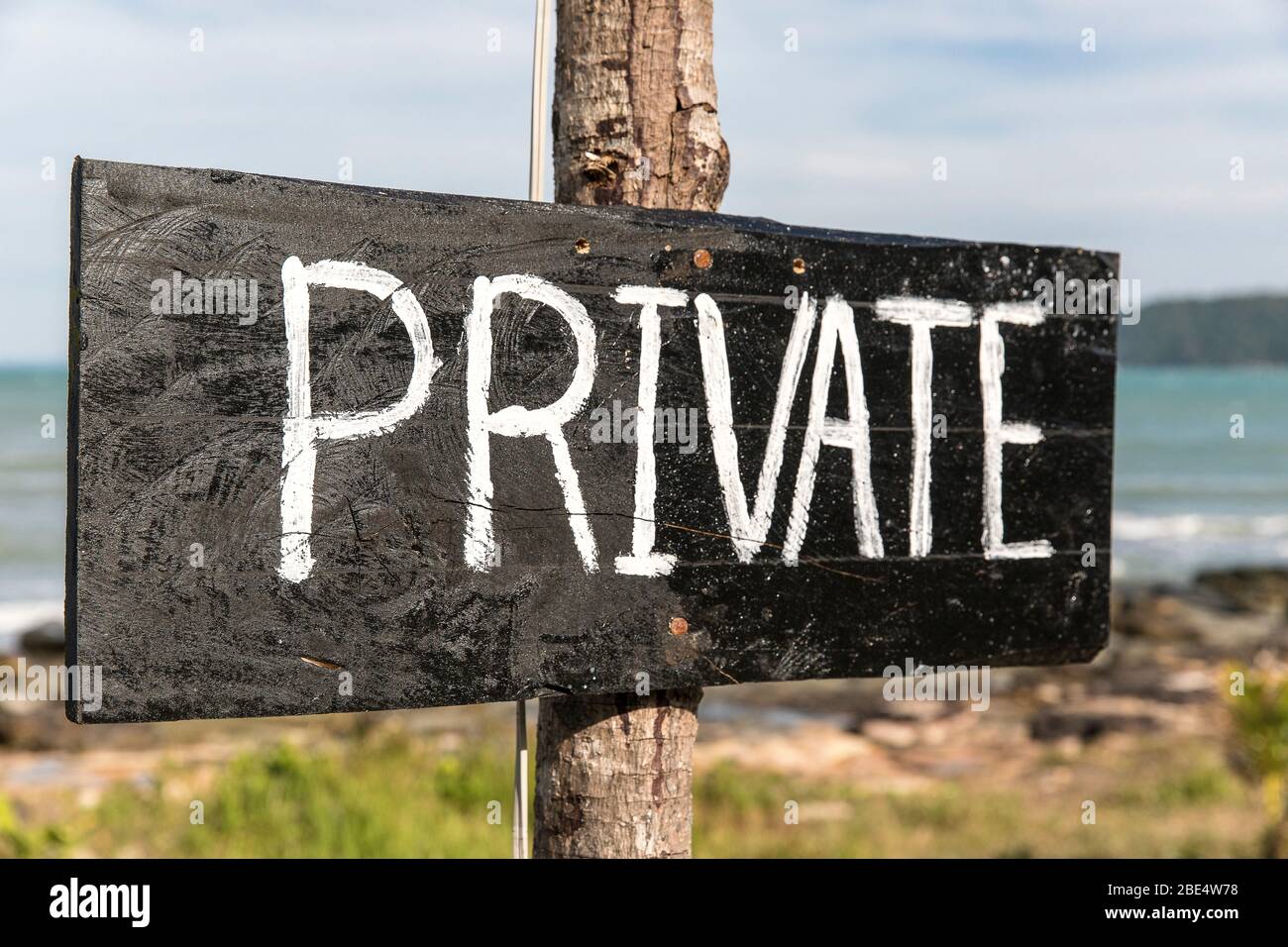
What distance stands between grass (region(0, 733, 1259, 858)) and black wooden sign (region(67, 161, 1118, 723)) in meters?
3.22

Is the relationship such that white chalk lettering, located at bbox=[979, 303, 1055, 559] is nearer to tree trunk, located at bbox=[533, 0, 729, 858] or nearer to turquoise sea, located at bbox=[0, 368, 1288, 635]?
tree trunk, located at bbox=[533, 0, 729, 858]

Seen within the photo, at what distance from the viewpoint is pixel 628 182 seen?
1.84 m

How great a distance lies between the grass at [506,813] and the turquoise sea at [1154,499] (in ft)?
7.18

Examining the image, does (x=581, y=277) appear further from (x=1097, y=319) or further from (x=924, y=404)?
(x=1097, y=319)

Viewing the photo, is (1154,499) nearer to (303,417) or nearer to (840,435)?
(840,435)

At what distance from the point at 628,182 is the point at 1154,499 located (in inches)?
1220

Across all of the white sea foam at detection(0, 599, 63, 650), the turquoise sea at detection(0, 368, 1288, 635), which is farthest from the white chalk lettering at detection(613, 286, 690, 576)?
the white sea foam at detection(0, 599, 63, 650)

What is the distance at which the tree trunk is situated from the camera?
1807mm

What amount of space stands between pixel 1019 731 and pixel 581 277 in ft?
30.0

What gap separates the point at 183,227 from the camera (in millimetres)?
1436

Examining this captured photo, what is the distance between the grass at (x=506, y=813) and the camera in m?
5.32

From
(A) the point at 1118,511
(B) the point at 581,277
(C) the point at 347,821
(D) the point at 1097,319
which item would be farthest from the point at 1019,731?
(A) the point at 1118,511

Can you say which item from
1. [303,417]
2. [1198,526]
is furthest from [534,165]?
[1198,526]

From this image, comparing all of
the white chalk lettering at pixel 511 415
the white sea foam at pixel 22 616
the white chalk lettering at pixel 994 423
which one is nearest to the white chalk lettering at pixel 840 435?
the white chalk lettering at pixel 994 423
